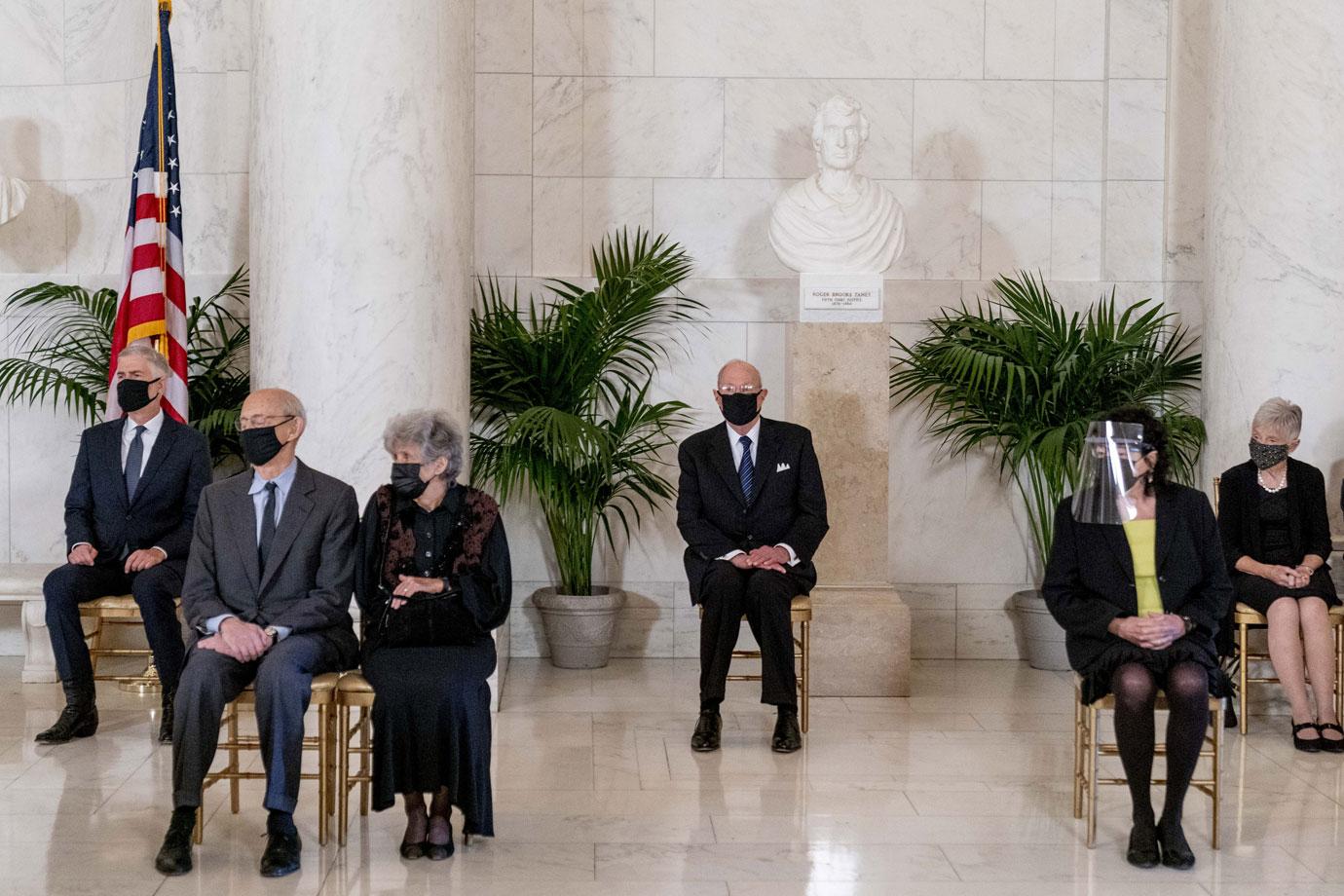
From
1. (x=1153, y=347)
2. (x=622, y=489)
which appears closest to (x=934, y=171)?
(x=1153, y=347)

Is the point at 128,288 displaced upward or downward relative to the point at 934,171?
downward

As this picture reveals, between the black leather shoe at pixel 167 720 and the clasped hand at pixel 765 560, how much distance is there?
2472mm

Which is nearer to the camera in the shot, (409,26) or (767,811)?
(767,811)

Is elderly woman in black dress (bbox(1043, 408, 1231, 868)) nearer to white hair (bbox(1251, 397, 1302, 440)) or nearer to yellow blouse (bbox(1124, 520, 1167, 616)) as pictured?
yellow blouse (bbox(1124, 520, 1167, 616))

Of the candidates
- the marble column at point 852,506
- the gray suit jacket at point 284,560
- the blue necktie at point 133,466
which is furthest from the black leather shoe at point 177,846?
the marble column at point 852,506

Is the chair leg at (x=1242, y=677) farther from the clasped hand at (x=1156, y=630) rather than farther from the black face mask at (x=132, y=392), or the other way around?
the black face mask at (x=132, y=392)

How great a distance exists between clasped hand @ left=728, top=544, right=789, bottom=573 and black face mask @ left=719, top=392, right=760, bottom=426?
612mm

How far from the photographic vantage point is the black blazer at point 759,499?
6.81m

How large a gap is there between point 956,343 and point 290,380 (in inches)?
142

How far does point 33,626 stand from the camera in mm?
7621

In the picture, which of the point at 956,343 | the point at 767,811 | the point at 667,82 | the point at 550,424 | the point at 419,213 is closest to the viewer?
the point at 767,811

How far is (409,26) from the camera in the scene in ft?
22.3

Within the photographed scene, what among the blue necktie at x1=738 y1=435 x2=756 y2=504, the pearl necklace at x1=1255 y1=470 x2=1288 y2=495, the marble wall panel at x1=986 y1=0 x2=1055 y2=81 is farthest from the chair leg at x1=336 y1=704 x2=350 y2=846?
the marble wall panel at x1=986 y1=0 x2=1055 y2=81

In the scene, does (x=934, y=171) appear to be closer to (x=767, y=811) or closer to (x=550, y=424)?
(x=550, y=424)
